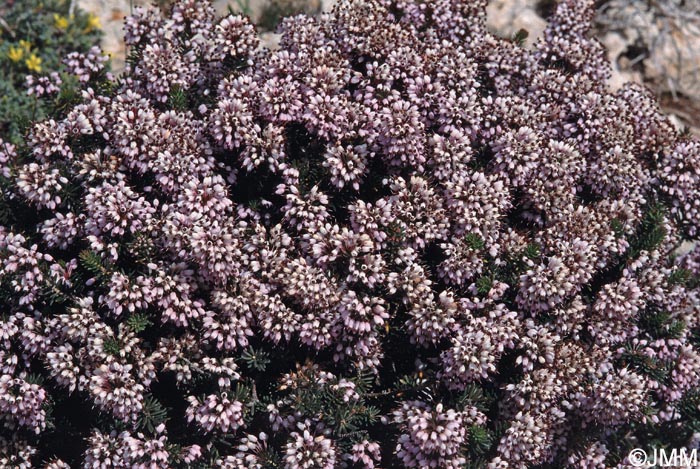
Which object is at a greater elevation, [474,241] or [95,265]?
[474,241]

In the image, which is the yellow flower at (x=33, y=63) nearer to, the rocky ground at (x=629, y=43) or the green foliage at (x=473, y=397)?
the rocky ground at (x=629, y=43)

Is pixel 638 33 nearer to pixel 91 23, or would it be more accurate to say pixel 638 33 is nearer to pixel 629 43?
pixel 629 43

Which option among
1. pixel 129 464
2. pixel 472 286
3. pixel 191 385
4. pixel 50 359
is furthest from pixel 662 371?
pixel 50 359

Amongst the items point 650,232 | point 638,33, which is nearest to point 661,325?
point 650,232

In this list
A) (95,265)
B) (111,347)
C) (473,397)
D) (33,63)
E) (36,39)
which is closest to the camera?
(111,347)

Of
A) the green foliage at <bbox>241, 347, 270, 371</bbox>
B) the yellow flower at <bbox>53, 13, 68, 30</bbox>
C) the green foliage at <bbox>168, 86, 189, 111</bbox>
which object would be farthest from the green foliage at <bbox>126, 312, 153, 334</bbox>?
the yellow flower at <bbox>53, 13, 68, 30</bbox>

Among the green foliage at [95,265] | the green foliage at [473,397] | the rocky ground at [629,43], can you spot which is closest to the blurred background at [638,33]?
the rocky ground at [629,43]

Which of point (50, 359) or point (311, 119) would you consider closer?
point (50, 359)

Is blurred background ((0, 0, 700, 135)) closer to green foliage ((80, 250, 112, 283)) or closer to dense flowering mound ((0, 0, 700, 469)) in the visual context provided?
dense flowering mound ((0, 0, 700, 469))

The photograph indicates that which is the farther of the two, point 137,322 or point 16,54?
point 16,54

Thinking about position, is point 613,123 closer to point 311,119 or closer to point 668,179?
point 668,179
